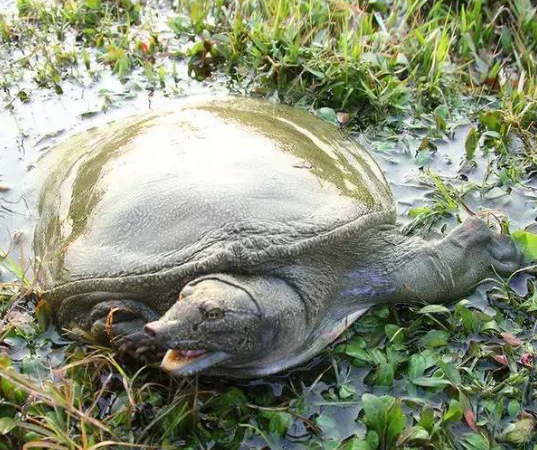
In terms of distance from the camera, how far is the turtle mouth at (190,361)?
1.98 m

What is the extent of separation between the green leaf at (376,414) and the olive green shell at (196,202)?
0.52 m

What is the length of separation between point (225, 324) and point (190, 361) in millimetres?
160

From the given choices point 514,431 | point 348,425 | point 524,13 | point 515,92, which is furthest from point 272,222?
point 524,13

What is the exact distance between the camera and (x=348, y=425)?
2.16 metres

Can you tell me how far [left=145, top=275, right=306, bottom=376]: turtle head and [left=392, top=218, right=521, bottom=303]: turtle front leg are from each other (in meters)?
0.56

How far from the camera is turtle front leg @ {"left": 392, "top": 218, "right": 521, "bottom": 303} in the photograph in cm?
249

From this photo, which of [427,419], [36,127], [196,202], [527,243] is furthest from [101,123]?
[427,419]

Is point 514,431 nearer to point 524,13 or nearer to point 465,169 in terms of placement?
point 465,169

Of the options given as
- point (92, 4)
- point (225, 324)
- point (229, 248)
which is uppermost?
point (92, 4)

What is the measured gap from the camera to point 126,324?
2.18 metres

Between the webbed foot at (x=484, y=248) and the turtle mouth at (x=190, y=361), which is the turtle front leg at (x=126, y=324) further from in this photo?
the webbed foot at (x=484, y=248)

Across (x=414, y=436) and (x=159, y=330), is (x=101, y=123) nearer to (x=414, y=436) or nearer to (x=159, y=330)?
(x=159, y=330)

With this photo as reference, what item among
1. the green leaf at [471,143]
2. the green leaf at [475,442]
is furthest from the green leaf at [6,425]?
the green leaf at [471,143]

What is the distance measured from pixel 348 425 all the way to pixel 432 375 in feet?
1.14
